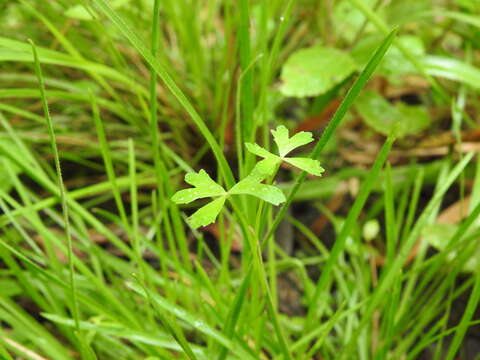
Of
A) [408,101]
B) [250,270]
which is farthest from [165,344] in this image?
[408,101]

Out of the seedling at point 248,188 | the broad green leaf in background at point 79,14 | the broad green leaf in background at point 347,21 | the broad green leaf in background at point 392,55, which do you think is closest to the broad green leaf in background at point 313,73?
the broad green leaf in background at point 392,55

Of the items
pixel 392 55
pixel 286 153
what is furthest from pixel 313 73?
pixel 286 153

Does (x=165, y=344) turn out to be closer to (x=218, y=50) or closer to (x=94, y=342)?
(x=94, y=342)

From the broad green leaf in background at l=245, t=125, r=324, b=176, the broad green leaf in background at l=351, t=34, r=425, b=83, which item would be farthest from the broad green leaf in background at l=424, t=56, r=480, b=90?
the broad green leaf in background at l=245, t=125, r=324, b=176

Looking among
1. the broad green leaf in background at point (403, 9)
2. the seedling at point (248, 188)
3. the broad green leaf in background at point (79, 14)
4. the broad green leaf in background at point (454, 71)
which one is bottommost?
the broad green leaf in background at point (454, 71)

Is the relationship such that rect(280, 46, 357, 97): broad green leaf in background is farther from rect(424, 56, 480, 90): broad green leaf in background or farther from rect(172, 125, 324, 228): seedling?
rect(172, 125, 324, 228): seedling

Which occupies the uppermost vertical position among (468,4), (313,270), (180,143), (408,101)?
(468,4)

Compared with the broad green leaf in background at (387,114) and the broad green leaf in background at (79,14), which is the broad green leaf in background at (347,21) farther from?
the broad green leaf in background at (79,14)
